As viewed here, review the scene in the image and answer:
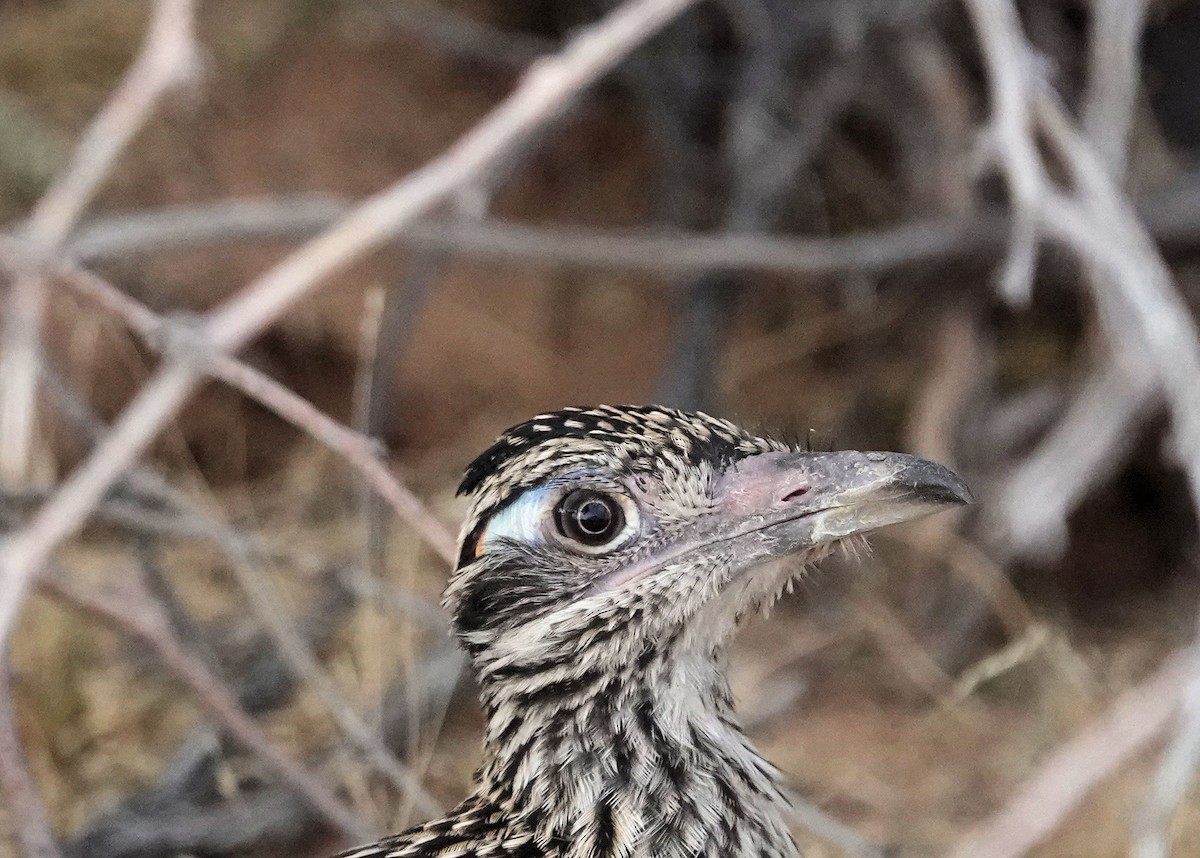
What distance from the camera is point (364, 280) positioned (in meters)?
4.55

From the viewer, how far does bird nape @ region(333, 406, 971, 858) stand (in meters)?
1.74

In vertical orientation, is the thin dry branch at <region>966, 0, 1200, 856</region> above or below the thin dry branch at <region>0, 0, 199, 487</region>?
below

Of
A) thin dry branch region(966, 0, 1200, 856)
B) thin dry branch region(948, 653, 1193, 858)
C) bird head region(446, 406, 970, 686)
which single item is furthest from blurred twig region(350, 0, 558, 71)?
thin dry branch region(948, 653, 1193, 858)

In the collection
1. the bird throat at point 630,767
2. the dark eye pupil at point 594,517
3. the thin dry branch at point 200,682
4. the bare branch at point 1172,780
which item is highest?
the thin dry branch at point 200,682

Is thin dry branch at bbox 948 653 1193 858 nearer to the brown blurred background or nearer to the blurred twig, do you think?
the brown blurred background

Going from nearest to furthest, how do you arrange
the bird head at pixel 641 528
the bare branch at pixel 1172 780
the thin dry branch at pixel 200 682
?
the bare branch at pixel 1172 780 < the bird head at pixel 641 528 < the thin dry branch at pixel 200 682

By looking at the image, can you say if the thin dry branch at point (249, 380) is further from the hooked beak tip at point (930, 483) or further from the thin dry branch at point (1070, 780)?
the thin dry branch at point (1070, 780)

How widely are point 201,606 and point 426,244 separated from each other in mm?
1415

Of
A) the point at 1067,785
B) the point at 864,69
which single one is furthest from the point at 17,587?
the point at 864,69

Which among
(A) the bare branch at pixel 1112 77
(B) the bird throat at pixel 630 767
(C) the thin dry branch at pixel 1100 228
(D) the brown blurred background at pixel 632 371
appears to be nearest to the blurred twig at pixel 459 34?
(D) the brown blurred background at pixel 632 371

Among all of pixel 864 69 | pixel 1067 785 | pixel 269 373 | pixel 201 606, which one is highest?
pixel 269 373

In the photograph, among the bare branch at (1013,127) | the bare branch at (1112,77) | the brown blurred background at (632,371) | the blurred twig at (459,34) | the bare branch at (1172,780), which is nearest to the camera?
the bare branch at (1172,780)

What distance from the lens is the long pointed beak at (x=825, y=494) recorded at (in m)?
1.68

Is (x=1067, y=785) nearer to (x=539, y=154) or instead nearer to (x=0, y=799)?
(x=0, y=799)
